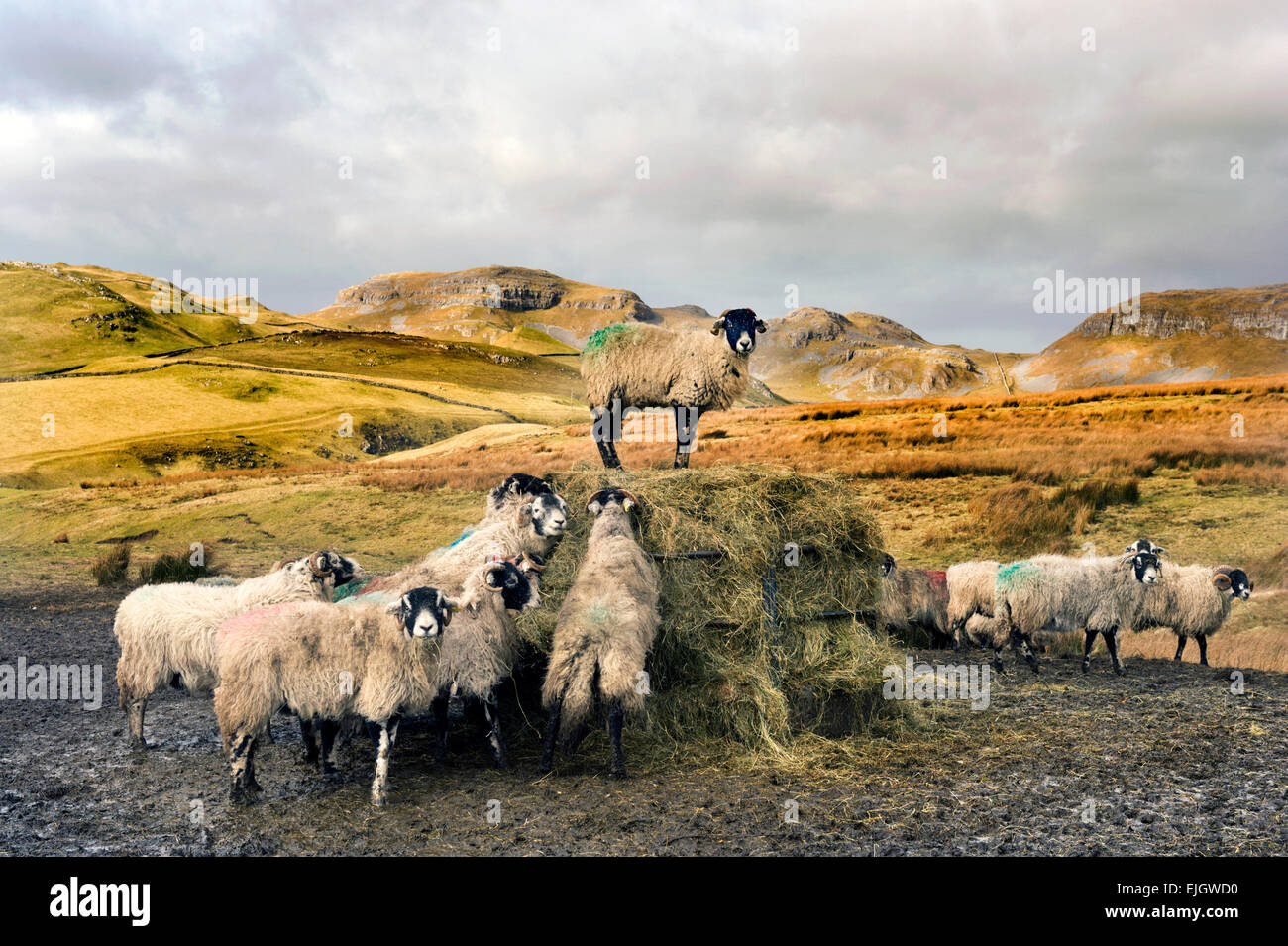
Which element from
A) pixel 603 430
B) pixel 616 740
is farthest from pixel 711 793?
pixel 603 430

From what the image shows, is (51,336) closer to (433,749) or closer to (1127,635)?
(433,749)

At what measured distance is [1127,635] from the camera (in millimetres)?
11859

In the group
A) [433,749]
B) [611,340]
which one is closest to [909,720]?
[433,749]

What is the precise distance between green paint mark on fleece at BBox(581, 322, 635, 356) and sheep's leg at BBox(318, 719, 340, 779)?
19.2ft

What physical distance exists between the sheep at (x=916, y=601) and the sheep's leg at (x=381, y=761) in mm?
8243

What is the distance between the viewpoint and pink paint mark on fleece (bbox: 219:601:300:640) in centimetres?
557

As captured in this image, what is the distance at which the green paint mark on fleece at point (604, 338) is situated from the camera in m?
10.1

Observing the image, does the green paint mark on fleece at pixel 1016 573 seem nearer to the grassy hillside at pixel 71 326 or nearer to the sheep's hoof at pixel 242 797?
the sheep's hoof at pixel 242 797

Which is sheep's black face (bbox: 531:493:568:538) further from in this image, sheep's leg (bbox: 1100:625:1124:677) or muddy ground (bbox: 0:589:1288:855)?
sheep's leg (bbox: 1100:625:1124:677)

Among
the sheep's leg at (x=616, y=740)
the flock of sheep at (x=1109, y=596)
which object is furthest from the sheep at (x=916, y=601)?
the sheep's leg at (x=616, y=740)

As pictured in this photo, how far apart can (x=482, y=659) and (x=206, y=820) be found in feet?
7.45

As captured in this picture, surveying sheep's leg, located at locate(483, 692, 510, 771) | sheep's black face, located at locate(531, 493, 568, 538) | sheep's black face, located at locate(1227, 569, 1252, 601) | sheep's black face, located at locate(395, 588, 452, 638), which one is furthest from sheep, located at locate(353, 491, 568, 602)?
sheep's black face, located at locate(1227, 569, 1252, 601)

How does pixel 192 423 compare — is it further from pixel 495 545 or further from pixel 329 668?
pixel 329 668

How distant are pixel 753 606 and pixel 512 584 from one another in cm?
241
